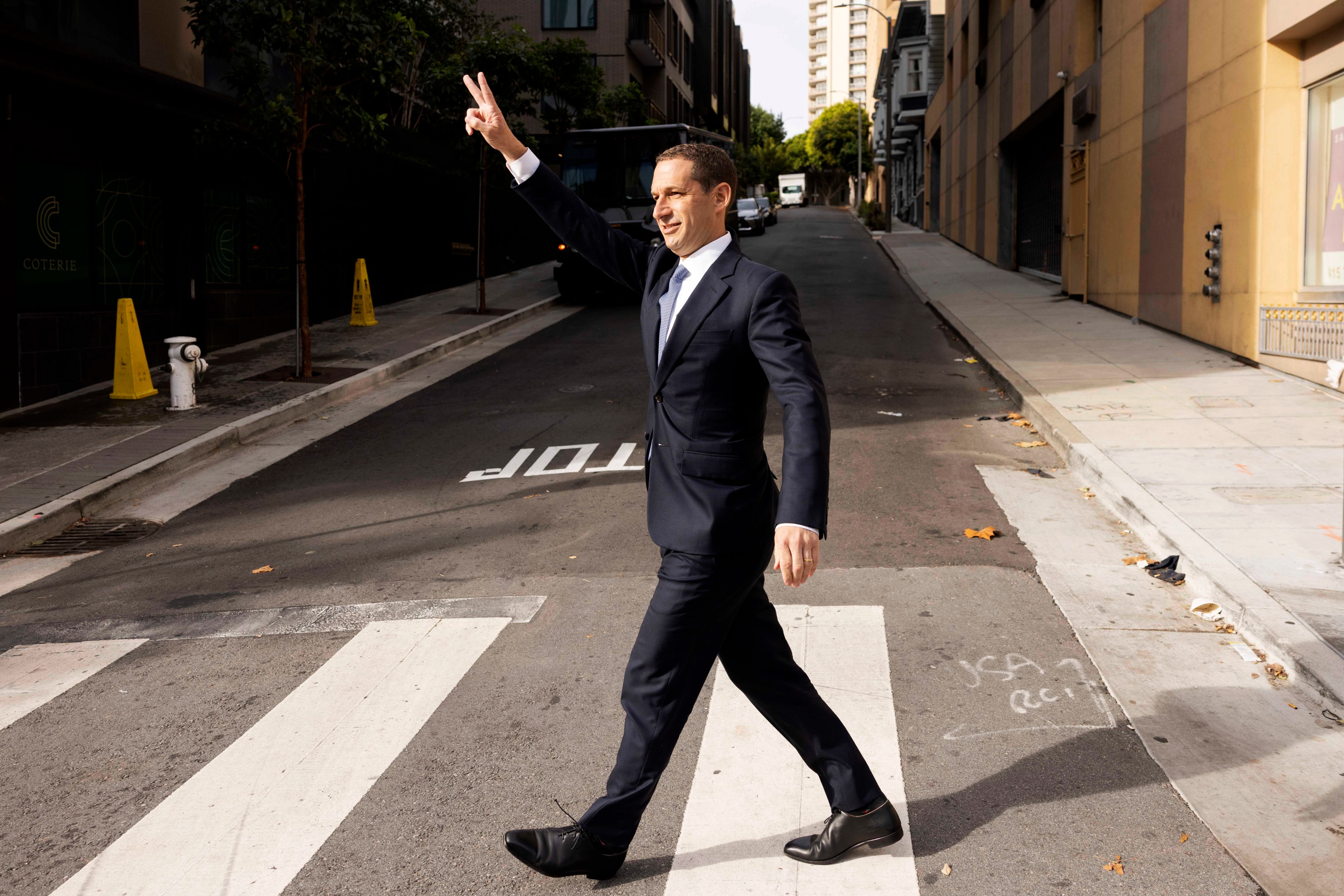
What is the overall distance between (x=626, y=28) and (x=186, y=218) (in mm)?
30906

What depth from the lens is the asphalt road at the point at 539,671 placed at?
3.49 meters

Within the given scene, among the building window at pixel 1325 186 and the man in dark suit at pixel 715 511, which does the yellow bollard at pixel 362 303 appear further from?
the man in dark suit at pixel 715 511

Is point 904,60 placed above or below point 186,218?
above

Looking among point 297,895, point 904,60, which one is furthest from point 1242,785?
point 904,60

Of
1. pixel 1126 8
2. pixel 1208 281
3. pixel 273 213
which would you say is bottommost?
pixel 1208 281

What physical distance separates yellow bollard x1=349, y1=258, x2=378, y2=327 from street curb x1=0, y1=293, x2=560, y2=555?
9.18 feet

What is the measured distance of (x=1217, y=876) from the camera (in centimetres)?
325

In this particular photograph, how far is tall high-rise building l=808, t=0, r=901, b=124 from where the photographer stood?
561 feet

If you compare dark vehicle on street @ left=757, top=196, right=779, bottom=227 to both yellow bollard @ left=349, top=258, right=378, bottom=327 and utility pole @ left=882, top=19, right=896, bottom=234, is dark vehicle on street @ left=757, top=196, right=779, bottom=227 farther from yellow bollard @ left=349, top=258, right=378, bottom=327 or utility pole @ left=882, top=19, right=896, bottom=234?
yellow bollard @ left=349, top=258, right=378, bottom=327

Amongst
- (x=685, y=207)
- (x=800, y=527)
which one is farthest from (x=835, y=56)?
(x=800, y=527)

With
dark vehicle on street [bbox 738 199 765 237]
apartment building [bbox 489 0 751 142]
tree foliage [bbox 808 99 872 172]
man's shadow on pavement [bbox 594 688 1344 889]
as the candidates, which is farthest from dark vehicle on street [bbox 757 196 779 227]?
tree foliage [bbox 808 99 872 172]

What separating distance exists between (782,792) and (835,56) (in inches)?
7197

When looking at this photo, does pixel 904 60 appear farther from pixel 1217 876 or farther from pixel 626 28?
pixel 1217 876

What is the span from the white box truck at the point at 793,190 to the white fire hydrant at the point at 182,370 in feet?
280
